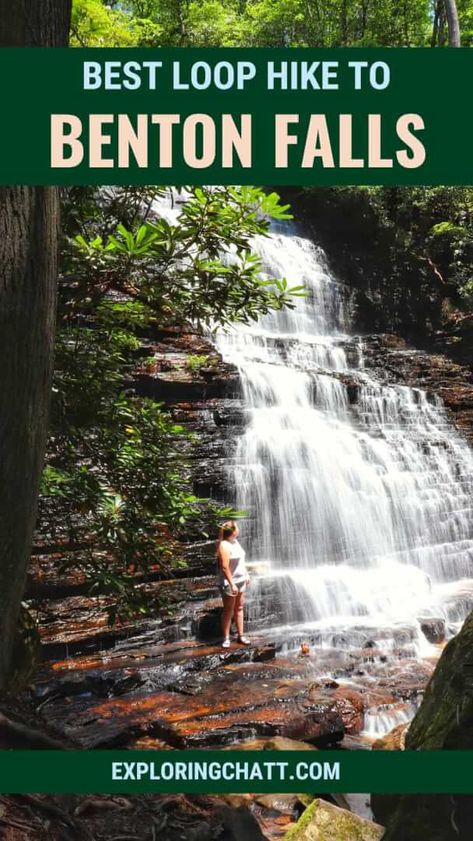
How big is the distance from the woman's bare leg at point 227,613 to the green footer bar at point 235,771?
16.6 feet

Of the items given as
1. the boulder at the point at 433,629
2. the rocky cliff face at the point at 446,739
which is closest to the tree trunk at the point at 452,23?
the boulder at the point at 433,629

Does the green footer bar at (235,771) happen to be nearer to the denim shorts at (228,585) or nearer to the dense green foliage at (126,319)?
the dense green foliage at (126,319)

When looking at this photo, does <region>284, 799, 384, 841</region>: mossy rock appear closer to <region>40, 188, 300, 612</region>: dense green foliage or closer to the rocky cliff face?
the rocky cliff face

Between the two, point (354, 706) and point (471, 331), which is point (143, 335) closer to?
point (354, 706)

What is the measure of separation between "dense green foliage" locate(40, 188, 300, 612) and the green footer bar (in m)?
1.12

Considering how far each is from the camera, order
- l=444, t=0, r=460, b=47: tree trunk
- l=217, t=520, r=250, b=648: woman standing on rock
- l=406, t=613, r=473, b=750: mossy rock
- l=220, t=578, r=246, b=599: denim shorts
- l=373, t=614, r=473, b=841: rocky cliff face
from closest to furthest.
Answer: l=373, t=614, r=473, b=841: rocky cliff face < l=406, t=613, r=473, b=750: mossy rock < l=217, t=520, r=250, b=648: woman standing on rock < l=220, t=578, r=246, b=599: denim shorts < l=444, t=0, r=460, b=47: tree trunk

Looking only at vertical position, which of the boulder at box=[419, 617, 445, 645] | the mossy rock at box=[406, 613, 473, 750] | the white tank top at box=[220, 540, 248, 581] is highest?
the white tank top at box=[220, 540, 248, 581]

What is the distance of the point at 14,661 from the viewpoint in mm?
3377

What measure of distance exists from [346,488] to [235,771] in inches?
377

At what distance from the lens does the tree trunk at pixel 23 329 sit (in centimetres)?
215

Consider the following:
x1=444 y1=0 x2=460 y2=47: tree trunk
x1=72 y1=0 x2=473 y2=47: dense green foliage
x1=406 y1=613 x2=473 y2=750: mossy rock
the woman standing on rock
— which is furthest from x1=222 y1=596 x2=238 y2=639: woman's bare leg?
x1=72 y1=0 x2=473 y2=47: dense green foliage

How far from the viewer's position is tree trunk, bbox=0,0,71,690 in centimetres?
215

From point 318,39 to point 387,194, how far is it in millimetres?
7342

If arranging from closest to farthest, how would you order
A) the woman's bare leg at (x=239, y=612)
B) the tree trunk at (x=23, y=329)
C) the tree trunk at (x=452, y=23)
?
the tree trunk at (x=23, y=329)
the woman's bare leg at (x=239, y=612)
the tree trunk at (x=452, y=23)
